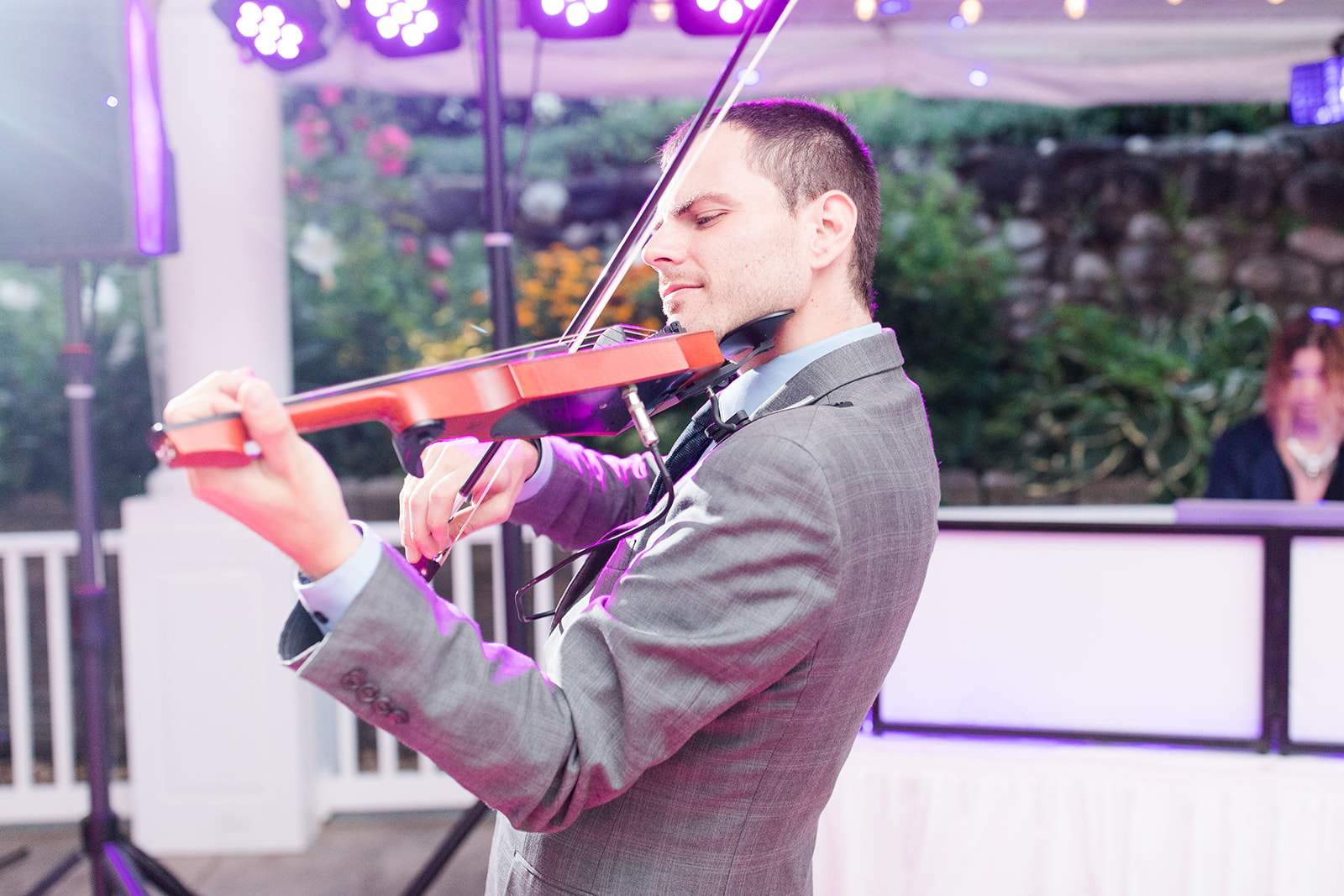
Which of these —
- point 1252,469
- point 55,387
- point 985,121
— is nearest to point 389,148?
point 55,387

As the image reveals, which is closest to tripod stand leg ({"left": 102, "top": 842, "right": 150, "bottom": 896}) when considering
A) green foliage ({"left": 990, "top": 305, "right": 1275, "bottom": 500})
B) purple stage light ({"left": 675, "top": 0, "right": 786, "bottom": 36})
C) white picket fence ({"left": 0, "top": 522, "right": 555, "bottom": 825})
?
white picket fence ({"left": 0, "top": 522, "right": 555, "bottom": 825})

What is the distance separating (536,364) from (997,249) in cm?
506

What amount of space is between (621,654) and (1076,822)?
3.68 feet

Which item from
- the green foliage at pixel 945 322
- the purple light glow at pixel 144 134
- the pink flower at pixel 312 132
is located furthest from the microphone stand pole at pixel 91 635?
the green foliage at pixel 945 322

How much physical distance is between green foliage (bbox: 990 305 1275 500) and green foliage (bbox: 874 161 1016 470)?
0.18 metres

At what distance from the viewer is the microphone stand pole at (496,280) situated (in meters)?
2.04

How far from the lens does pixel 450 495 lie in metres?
1.02

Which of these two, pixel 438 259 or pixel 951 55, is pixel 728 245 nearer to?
pixel 951 55

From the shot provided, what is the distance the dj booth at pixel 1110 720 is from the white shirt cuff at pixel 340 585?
113 centimetres

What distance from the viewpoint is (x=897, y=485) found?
853 mm

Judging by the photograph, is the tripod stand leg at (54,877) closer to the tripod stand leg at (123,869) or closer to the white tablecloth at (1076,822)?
the tripod stand leg at (123,869)

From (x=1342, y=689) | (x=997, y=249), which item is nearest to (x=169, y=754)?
(x=1342, y=689)

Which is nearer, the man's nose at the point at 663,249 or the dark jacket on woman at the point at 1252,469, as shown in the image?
the man's nose at the point at 663,249

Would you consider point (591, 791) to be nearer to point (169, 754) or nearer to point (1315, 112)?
point (169, 754)
